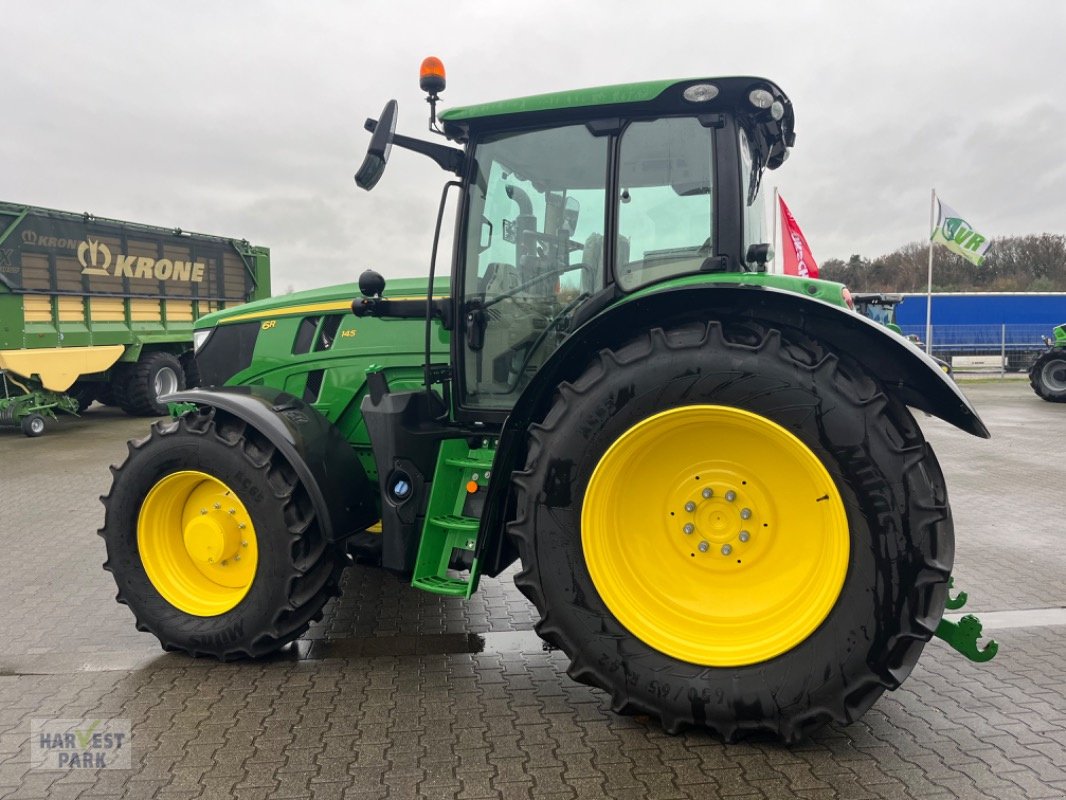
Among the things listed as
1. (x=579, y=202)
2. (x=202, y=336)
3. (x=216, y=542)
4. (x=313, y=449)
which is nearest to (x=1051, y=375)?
(x=579, y=202)

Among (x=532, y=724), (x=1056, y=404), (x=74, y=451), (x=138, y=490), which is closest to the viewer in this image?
(x=532, y=724)

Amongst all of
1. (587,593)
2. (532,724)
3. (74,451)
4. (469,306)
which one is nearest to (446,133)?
(469,306)

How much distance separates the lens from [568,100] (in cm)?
313

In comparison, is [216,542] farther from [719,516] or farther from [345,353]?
[719,516]

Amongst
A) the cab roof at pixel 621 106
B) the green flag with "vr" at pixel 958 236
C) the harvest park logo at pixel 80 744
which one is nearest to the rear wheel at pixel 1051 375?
the green flag with "vr" at pixel 958 236

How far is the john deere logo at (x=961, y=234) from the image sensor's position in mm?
20281

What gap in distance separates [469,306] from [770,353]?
1.36 meters

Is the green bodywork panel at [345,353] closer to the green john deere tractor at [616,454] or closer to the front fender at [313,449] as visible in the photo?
the green john deere tractor at [616,454]

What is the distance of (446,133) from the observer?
3.35 meters

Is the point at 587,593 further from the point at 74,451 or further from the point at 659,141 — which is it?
the point at 74,451

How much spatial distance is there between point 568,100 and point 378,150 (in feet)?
2.61

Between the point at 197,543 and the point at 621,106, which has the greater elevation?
the point at 621,106

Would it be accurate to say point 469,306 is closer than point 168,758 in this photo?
No

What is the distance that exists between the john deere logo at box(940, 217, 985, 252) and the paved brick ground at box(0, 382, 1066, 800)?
59.8 feet
